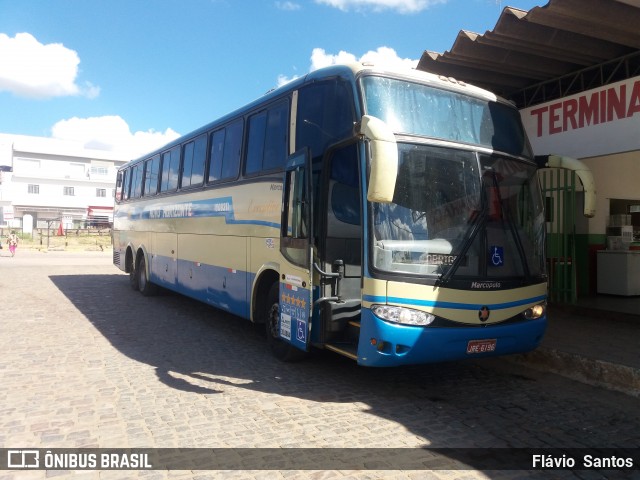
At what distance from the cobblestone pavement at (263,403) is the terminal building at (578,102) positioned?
13.7 feet

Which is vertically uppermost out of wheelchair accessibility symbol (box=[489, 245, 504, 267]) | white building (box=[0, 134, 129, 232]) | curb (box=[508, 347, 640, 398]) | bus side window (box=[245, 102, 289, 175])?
white building (box=[0, 134, 129, 232])

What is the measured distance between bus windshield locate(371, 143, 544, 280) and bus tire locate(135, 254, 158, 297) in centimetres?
932

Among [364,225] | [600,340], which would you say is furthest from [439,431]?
[600,340]

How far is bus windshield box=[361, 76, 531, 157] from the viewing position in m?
5.41

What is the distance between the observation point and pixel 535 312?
5.76 m

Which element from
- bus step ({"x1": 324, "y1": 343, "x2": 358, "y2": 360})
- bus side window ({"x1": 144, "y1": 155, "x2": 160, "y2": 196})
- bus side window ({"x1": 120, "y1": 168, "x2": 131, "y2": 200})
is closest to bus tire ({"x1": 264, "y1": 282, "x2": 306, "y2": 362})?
bus step ({"x1": 324, "y1": 343, "x2": 358, "y2": 360})

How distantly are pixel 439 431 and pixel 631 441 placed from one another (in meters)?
1.61

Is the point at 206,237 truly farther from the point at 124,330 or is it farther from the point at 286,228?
the point at 286,228

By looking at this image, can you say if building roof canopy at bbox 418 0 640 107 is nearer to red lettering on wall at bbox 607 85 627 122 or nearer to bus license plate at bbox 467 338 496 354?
red lettering on wall at bbox 607 85 627 122

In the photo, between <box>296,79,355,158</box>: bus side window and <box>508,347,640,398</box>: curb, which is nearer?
<box>296,79,355,158</box>: bus side window

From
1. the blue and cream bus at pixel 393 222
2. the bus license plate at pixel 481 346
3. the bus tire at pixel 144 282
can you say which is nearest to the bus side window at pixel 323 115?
the blue and cream bus at pixel 393 222

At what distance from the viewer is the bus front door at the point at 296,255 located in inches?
228

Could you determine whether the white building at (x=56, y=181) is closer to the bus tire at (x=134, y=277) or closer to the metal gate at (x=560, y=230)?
the bus tire at (x=134, y=277)

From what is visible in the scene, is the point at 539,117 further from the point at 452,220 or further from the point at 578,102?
the point at 452,220
